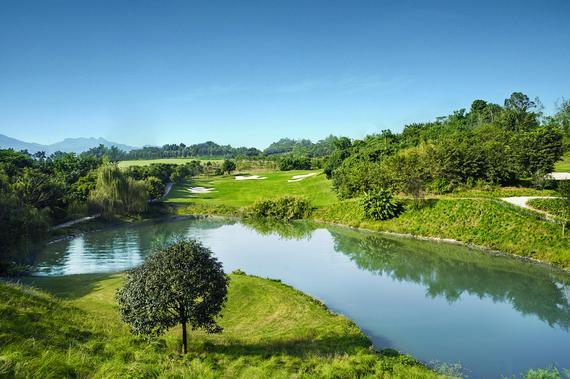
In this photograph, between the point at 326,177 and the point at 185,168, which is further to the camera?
the point at 185,168

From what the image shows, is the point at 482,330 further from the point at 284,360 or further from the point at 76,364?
the point at 76,364

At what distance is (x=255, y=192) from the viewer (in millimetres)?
83688

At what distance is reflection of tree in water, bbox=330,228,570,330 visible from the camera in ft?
86.4

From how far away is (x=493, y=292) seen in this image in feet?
94.0

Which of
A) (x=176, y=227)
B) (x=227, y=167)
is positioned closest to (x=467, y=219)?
(x=176, y=227)

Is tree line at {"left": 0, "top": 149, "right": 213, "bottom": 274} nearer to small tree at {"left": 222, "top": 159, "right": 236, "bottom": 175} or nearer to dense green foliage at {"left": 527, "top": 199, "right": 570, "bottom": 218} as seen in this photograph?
small tree at {"left": 222, "top": 159, "right": 236, "bottom": 175}

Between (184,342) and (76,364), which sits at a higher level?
(76,364)

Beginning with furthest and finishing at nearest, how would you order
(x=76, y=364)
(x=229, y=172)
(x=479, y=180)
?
(x=229, y=172) < (x=479, y=180) < (x=76, y=364)

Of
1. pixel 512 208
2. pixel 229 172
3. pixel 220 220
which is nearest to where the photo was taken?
pixel 512 208

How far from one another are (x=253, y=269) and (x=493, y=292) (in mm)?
20685

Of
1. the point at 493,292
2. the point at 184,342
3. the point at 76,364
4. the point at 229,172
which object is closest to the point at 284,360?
the point at 184,342

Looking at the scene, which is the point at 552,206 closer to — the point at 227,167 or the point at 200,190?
the point at 200,190

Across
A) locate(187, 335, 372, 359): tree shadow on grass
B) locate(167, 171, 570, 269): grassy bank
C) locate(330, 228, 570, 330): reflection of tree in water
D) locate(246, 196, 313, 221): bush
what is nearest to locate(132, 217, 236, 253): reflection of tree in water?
locate(167, 171, 570, 269): grassy bank

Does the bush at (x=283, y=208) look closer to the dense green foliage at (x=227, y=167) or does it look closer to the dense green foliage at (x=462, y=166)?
the dense green foliage at (x=462, y=166)
